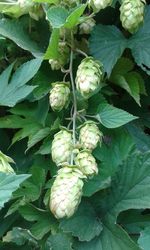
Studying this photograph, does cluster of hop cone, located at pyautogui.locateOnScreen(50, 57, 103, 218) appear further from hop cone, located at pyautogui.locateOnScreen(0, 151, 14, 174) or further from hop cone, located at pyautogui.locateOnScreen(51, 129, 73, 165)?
hop cone, located at pyautogui.locateOnScreen(0, 151, 14, 174)

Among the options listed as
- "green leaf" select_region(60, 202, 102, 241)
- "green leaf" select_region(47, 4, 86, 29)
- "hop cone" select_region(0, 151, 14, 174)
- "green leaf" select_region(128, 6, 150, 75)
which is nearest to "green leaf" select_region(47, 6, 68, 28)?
"green leaf" select_region(47, 4, 86, 29)

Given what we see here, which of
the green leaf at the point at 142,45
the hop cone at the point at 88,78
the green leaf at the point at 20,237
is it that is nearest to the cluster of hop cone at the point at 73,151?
the hop cone at the point at 88,78

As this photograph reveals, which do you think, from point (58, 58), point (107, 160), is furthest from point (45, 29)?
point (107, 160)

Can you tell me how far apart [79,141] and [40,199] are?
0.18 metres

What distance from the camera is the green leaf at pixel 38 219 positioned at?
1.35 metres

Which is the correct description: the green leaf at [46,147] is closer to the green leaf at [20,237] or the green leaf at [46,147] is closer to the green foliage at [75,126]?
the green foliage at [75,126]

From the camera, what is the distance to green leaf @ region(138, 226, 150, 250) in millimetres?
1260

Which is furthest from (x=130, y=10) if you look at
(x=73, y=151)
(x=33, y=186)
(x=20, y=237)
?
(x=20, y=237)

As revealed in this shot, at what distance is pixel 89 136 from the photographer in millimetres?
1306

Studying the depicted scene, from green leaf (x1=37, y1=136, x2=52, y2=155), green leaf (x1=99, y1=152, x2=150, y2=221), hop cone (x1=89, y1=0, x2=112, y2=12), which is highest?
hop cone (x1=89, y1=0, x2=112, y2=12)

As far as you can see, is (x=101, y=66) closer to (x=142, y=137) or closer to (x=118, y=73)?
(x=118, y=73)

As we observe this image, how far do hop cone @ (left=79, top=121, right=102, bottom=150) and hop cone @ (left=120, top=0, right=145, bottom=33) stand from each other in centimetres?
27

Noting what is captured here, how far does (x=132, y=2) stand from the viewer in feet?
4.53

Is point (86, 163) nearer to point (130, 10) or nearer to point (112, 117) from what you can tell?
point (112, 117)
